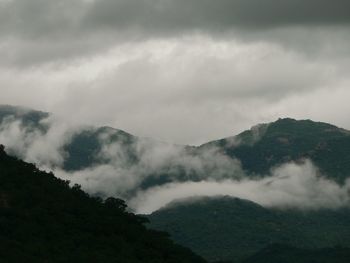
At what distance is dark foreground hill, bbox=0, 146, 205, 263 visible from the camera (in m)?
112

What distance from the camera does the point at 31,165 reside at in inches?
5979

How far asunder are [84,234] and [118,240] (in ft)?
20.2

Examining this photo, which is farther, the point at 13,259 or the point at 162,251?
the point at 162,251

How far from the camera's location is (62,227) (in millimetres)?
123812

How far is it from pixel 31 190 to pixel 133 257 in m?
21.9

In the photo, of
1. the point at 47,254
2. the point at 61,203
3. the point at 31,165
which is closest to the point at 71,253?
the point at 47,254

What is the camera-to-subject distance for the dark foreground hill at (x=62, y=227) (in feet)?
368

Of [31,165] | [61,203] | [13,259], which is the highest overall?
[31,165]

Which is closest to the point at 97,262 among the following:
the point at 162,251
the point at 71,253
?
the point at 71,253

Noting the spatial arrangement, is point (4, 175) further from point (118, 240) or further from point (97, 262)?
point (97, 262)

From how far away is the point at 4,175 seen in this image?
137375mm

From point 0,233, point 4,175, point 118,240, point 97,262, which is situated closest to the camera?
point 97,262

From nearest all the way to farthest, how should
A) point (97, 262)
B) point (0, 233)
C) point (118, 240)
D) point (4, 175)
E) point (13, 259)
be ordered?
point (13, 259) < point (97, 262) < point (0, 233) < point (118, 240) < point (4, 175)

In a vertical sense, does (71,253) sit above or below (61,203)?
below
